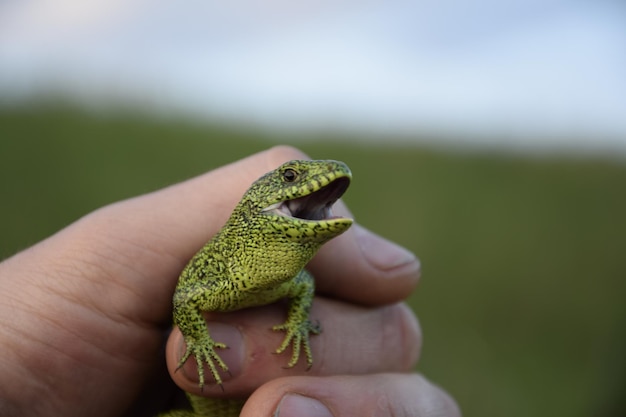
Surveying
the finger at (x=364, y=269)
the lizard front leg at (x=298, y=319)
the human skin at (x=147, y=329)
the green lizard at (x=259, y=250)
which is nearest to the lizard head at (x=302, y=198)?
the green lizard at (x=259, y=250)

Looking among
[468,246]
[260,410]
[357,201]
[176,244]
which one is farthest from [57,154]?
[260,410]

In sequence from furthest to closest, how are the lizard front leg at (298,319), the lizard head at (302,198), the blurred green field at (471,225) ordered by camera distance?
the blurred green field at (471,225) → the lizard front leg at (298,319) → the lizard head at (302,198)

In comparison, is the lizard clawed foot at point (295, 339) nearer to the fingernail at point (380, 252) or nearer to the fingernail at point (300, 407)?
the fingernail at point (300, 407)

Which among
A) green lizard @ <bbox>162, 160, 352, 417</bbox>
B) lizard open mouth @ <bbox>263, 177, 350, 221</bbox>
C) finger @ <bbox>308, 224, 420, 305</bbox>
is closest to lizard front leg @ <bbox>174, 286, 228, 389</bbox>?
green lizard @ <bbox>162, 160, 352, 417</bbox>

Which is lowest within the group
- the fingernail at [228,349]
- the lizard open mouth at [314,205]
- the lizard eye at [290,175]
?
the fingernail at [228,349]

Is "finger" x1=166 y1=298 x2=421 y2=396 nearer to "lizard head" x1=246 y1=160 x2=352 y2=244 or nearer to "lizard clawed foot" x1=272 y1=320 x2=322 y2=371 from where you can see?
"lizard clawed foot" x1=272 y1=320 x2=322 y2=371

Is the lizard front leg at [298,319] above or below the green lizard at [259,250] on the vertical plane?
below

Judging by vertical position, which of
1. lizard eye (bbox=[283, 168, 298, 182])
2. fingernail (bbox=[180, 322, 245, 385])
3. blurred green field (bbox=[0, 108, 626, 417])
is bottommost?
blurred green field (bbox=[0, 108, 626, 417])

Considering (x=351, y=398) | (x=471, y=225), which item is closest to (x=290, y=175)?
(x=351, y=398)
